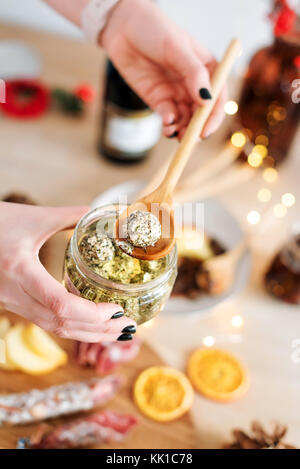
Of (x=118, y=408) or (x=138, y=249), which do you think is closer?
(x=138, y=249)

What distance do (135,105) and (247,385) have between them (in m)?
0.62

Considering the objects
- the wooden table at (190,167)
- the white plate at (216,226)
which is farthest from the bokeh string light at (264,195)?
the white plate at (216,226)

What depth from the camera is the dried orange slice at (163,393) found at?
2.70ft

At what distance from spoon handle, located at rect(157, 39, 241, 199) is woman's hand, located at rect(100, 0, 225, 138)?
1 cm

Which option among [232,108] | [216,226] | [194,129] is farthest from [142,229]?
[232,108]

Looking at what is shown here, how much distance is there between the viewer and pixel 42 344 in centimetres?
83

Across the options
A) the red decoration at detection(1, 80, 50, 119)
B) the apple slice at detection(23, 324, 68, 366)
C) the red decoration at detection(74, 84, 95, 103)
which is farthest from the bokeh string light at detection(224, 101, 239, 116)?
the apple slice at detection(23, 324, 68, 366)

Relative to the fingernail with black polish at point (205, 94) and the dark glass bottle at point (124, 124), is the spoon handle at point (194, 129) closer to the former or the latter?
the fingernail with black polish at point (205, 94)

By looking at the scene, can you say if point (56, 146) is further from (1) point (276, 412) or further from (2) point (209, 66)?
(1) point (276, 412)

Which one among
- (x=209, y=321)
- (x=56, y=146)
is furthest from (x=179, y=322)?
(x=56, y=146)

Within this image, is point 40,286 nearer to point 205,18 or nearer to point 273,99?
point 273,99

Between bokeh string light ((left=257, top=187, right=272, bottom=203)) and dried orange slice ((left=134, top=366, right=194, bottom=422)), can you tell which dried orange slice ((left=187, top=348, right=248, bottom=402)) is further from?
bokeh string light ((left=257, top=187, right=272, bottom=203))

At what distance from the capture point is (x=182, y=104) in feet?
2.83

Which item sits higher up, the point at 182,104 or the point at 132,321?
the point at 182,104
